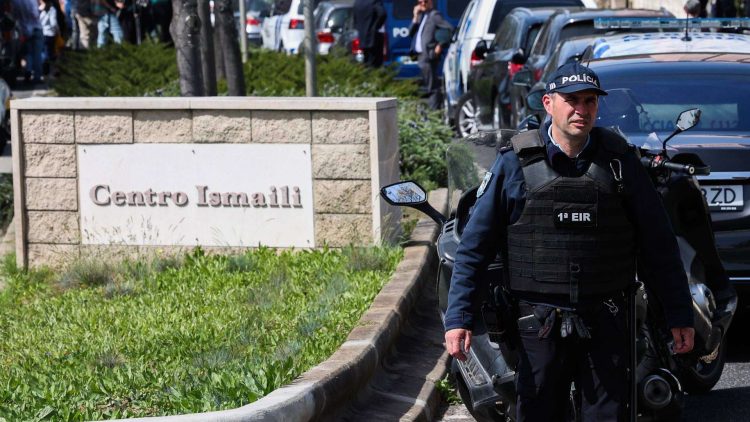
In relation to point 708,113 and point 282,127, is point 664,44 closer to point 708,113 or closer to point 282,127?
point 708,113

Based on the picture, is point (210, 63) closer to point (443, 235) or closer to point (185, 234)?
point (185, 234)

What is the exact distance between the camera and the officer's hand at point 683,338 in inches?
180

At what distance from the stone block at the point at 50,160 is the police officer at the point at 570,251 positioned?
588 centimetres

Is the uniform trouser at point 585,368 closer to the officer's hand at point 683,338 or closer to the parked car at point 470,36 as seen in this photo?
the officer's hand at point 683,338

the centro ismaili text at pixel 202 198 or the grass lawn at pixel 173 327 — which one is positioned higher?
the centro ismaili text at pixel 202 198

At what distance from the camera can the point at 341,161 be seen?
9352 mm

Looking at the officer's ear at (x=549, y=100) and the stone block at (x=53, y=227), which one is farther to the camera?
the stone block at (x=53, y=227)

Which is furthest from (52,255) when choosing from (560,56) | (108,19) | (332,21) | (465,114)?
(108,19)

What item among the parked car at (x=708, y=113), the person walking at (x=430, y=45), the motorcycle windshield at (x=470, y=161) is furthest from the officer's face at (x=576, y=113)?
the person walking at (x=430, y=45)

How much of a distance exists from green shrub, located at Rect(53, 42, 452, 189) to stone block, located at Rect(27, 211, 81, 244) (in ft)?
10.8

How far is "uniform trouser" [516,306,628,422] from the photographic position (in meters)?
4.44

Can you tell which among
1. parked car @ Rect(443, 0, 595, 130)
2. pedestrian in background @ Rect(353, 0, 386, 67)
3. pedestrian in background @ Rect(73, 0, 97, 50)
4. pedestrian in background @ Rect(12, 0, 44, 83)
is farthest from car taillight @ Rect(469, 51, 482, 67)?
pedestrian in background @ Rect(73, 0, 97, 50)

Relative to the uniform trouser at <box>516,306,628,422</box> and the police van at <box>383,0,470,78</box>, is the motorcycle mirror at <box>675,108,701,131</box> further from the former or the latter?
the police van at <box>383,0,470,78</box>

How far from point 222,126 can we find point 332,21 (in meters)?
18.8
